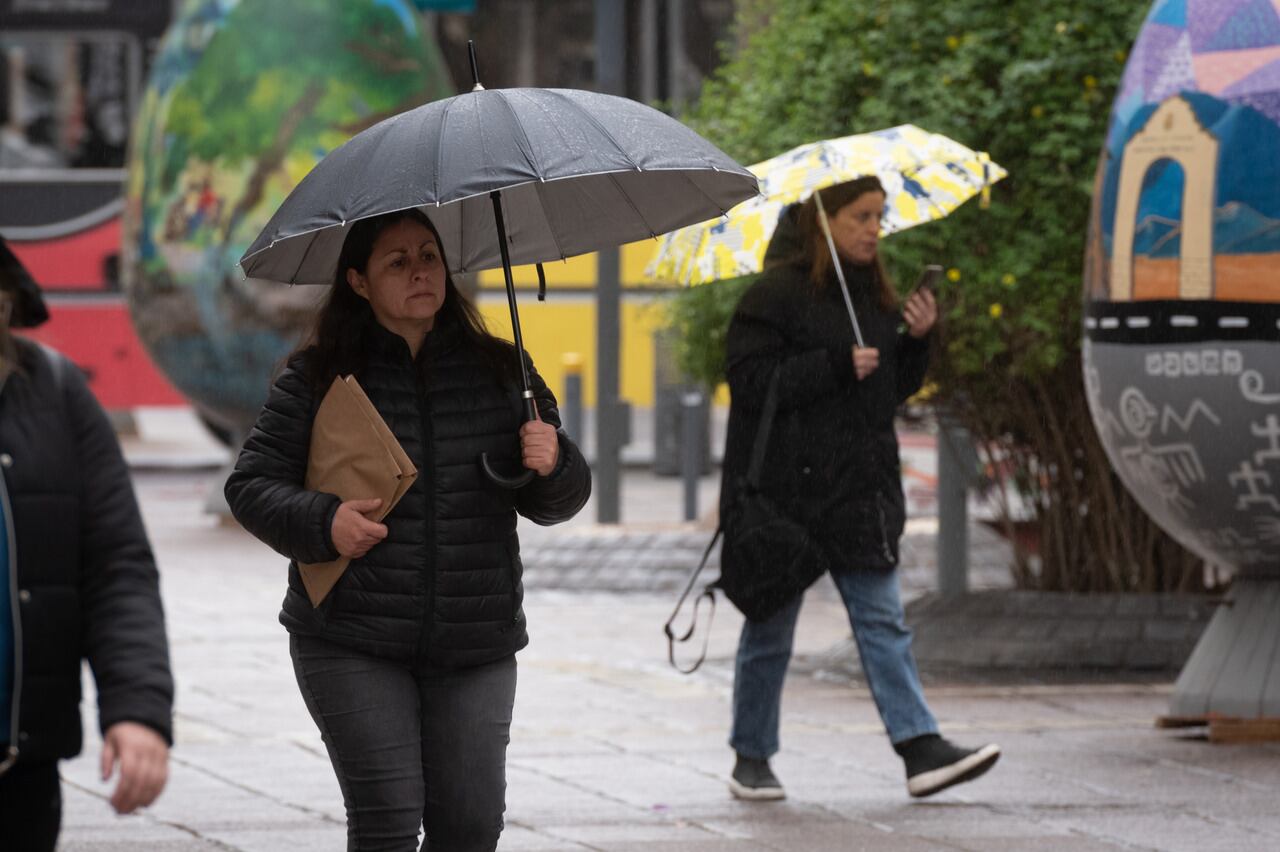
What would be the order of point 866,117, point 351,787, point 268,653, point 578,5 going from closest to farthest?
point 351,787, point 866,117, point 268,653, point 578,5

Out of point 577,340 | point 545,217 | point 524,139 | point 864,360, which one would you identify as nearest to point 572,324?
point 577,340

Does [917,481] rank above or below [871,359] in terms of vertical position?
below

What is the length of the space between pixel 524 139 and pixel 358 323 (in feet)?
1.46

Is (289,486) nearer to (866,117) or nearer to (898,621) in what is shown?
(898,621)

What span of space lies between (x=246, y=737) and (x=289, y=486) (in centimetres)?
333

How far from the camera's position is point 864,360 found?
5984mm

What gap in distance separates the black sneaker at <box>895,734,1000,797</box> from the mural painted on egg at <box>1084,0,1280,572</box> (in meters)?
1.27

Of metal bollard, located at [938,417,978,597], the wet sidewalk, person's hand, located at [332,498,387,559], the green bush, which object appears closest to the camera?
person's hand, located at [332,498,387,559]

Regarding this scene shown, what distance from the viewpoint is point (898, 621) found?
611 cm

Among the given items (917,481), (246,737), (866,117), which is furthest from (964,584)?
(917,481)

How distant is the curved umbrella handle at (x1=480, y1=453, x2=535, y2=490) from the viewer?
408cm

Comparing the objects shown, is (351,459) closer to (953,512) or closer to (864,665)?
(864,665)

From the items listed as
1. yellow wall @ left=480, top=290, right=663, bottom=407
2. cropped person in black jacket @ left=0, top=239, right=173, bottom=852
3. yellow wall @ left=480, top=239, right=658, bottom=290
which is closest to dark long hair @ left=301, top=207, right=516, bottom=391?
cropped person in black jacket @ left=0, top=239, right=173, bottom=852

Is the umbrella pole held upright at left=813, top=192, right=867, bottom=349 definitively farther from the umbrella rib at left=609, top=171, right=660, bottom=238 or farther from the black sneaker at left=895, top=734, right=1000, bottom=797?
the umbrella rib at left=609, top=171, right=660, bottom=238
